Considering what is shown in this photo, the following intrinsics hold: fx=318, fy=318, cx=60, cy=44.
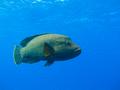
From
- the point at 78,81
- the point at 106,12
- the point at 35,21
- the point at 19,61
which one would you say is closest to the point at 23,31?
the point at 35,21

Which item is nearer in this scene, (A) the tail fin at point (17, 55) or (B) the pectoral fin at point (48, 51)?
(B) the pectoral fin at point (48, 51)

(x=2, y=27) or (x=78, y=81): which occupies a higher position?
(x=78, y=81)

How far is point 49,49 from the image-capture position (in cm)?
196

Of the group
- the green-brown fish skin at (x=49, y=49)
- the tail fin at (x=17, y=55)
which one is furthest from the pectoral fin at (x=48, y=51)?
the tail fin at (x=17, y=55)

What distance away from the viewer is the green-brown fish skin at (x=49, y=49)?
196 cm

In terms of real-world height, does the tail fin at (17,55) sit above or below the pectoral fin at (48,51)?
above

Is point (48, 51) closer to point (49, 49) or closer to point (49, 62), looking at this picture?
point (49, 49)

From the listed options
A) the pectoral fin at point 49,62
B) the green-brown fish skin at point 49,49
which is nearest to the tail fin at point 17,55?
the green-brown fish skin at point 49,49

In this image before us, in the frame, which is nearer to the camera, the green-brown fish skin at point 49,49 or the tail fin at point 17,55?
the green-brown fish skin at point 49,49

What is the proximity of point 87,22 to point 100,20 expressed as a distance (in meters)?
2.05

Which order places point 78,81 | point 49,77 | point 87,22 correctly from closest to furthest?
point 87,22
point 49,77
point 78,81

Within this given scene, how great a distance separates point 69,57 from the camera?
1967 mm

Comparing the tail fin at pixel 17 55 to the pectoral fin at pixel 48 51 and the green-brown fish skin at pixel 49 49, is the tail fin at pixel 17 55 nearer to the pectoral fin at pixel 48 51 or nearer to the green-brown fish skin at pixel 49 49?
the green-brown fish skin at pixel 49 49

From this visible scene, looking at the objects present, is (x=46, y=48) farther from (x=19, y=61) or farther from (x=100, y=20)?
(x=100, y=20)
